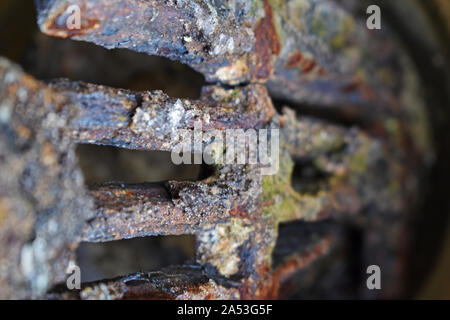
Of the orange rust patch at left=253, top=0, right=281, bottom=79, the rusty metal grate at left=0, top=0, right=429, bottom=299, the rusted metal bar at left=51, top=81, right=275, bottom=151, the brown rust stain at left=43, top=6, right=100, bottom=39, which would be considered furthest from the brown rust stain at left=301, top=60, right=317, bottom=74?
the brown rust stain at left=43, top=6, right=100, bottom=39

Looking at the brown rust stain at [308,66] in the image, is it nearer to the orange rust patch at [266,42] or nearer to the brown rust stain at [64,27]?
the orange rust patch at [266,42]

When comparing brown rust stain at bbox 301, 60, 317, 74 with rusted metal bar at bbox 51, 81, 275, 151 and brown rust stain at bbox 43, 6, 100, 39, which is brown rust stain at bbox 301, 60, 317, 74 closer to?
rusted metal bar at bbox 51, 81, 275, 151

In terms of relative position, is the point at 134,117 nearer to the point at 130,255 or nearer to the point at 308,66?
the point at 308,66

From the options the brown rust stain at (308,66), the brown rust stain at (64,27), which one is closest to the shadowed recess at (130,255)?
the brown rust stain at (308,66)

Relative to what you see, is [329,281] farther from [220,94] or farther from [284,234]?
[220,94]

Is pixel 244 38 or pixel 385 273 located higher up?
pixel 244 38

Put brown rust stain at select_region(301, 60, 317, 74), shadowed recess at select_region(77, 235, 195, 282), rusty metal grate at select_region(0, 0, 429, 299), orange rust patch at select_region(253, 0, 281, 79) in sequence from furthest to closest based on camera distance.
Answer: shadowed recess at select_region(77, 235, 195, 282) < brown rust stain at select_region(301, 60, 317, 74) < orange rust patch at select_region(253, 0, 281, 79) < rusty metal grate at select_region(0, 0, 429, 299)

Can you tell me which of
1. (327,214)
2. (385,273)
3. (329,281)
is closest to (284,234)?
(327,214)
